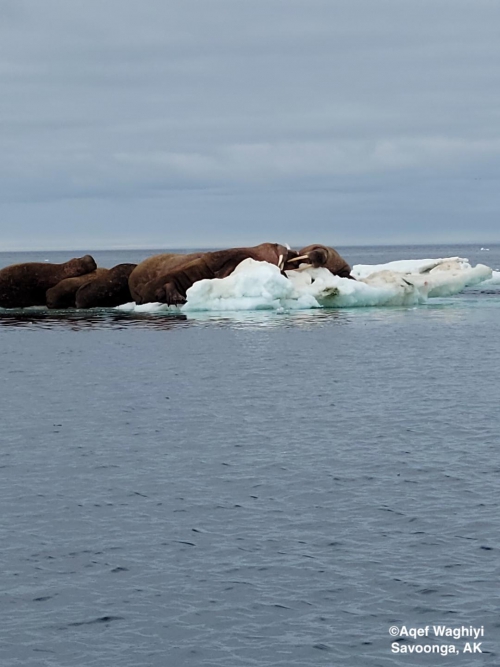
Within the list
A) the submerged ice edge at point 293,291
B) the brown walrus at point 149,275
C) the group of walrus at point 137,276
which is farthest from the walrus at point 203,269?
the submerged ice edge at point 293,291

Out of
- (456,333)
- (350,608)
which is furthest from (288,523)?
(456,333)

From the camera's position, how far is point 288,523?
15953 millimetres

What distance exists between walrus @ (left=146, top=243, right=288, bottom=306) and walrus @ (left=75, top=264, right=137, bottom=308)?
8.13 feet

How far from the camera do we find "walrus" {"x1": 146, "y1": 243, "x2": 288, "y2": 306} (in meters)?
49.8

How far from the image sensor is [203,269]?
50.1m

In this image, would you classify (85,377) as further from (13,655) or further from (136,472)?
(13,655)

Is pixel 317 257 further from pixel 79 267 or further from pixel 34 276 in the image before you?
pixel 34 276

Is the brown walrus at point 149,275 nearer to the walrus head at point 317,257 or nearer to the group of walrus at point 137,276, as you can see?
the group of walrus at point 137,276

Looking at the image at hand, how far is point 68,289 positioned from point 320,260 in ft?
40.2

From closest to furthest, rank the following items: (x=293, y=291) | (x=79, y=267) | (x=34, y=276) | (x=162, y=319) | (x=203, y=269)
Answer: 1. (x=293, y=291)
2. (x=203, y=269)
3. (x=162, y=319)
4. (x=79, y=267)
5. (x=34, y=276)

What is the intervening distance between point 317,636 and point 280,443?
10.5 m

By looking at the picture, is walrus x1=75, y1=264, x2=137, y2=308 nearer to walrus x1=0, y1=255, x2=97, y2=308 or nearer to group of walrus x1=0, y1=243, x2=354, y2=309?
group of walrus x1=0, y1=243, x2=354, y2=309

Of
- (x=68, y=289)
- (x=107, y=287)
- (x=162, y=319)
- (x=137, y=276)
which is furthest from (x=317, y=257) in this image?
(x=68, y=289)

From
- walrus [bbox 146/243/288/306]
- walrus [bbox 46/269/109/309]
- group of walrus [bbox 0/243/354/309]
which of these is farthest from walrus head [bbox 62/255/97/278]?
walrus [bbox 146/243/288/306]
